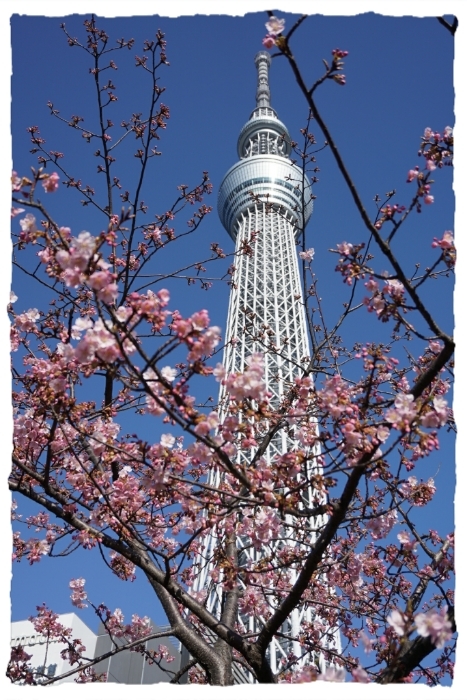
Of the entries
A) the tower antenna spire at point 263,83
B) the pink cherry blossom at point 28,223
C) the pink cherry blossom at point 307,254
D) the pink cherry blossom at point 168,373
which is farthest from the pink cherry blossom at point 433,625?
the tower antenna spire at point 263,83

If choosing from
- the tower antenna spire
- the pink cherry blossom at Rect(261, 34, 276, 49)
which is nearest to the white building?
the pink cherry blossom at Rect(261, 34, 276, 49)

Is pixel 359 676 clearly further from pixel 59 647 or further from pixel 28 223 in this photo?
pixel 59 647

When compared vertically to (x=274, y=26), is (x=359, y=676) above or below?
below

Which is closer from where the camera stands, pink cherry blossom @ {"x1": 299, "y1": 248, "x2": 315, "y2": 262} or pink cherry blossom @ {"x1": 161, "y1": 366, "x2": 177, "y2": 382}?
pink cherry blossom @ {"x1": 161, "y1": 366, "x2": 177, "y2": 382}

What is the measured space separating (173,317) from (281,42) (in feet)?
3.79

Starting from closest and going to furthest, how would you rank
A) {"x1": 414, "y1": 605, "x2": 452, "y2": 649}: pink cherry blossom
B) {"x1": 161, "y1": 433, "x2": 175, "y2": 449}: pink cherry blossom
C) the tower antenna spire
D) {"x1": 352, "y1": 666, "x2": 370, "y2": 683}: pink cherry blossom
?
{"x1": 414, "y1": 605, "x2": 452, "y2": 649}: pink cherry blossom < {"x1": 352, "y1": 666, "x2": 370, "y2": 683}: pink cherry blossom < {"x1": 161, "y1": 433, "x2": 175, "y2": 449}: pink cherry blossom < the tower antenna spire

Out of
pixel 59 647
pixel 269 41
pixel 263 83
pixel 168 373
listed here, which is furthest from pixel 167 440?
pixel 263 83

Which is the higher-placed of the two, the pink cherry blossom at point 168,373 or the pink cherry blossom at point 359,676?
the pink cherry blossom at point 168,373

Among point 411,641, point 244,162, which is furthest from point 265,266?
point 411,641

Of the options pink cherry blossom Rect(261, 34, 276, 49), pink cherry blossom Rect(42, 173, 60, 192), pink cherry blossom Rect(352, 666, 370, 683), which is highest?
pink cherry blossom Rect(261, 34, 276, 49)

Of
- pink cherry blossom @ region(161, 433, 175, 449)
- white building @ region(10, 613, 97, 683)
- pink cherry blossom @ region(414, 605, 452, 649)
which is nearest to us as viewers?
pink cherry blossom @ region(414, 605, 452, 649)

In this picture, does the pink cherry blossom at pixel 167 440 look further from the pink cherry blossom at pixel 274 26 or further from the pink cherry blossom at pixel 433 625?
the pink cherry blossom at pixel 274 26

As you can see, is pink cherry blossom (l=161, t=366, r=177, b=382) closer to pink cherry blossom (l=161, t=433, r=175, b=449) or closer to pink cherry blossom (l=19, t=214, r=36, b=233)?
Answer: pink cherry blossom (l=161, t=433, r=175, b=449)

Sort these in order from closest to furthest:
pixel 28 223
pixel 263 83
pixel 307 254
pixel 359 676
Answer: pixel 359 676 → pixel 28 223 → pixel 307 254 → pixel 263 83
